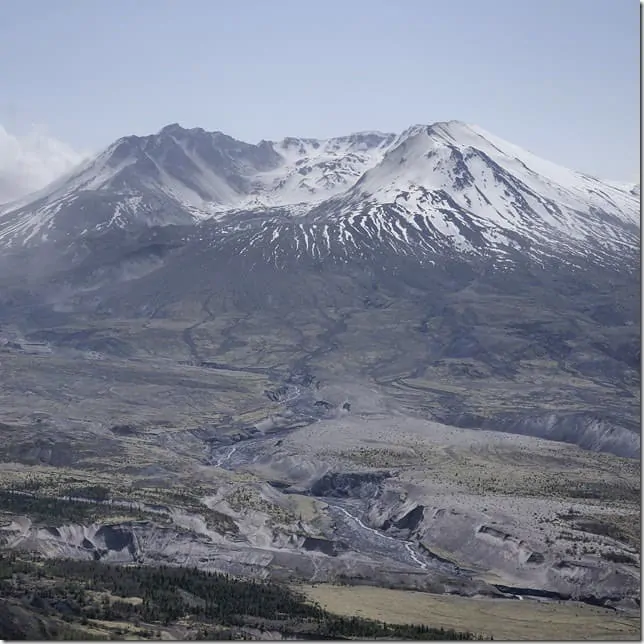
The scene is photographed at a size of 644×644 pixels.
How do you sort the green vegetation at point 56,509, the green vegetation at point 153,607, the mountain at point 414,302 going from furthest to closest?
1. the mountain at point 414,302
2. the green vegetation at point 56,509
3. the green vegetation at point 153,607

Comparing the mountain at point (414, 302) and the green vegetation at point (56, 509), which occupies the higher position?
the mountain at point (414, 302)

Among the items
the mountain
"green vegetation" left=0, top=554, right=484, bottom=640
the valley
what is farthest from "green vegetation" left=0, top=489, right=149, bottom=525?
the mountain

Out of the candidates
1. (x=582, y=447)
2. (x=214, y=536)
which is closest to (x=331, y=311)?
(x=582, y=447)

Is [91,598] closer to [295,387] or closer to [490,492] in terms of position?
[490,492]

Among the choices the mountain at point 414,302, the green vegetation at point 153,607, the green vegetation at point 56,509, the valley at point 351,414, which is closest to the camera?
the green vegetation at point 153,607

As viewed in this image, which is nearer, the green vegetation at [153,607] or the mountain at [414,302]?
the green vegetation at [153,607]

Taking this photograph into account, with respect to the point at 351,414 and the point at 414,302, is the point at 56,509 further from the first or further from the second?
the point at 414,302

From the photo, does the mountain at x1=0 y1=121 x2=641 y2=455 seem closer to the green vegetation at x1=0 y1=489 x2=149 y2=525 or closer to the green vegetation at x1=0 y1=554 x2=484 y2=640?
the green vegetation at x1=0 y1=489 x2=149 y2=525

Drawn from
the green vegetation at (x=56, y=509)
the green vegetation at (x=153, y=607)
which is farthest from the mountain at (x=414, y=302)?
the green vegetation at (x=153, y=607)

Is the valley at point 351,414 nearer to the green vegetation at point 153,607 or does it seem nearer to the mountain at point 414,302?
the mountain at point 414,302
